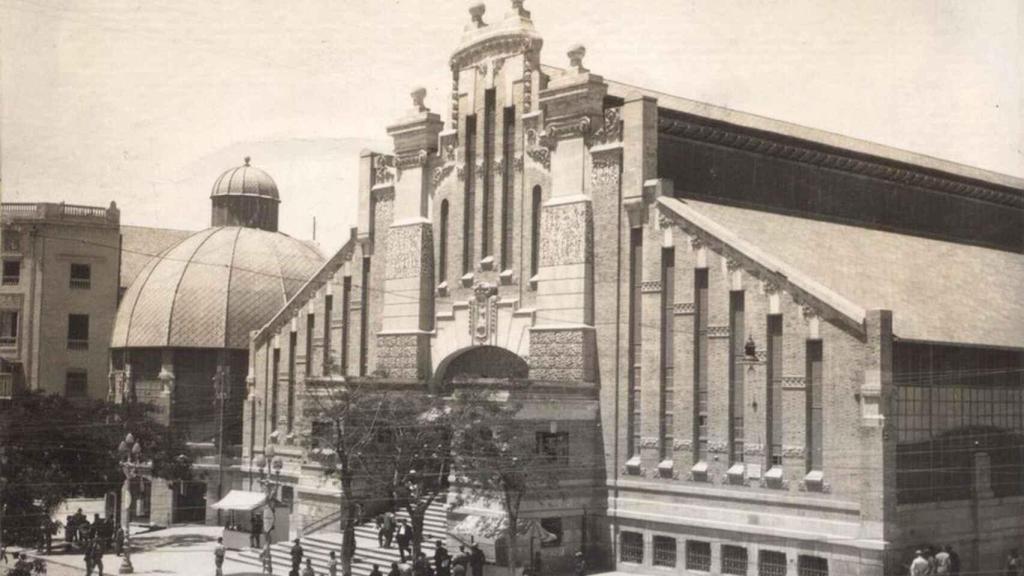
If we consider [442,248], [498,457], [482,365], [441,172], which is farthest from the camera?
[441,172]

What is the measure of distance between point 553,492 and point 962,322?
14.7 m

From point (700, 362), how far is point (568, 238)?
6.98 meters

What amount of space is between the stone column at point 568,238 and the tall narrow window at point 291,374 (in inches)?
647

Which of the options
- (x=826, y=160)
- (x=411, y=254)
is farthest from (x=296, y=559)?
(x=826, y=160)

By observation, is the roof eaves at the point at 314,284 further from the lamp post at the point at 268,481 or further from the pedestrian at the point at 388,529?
the pedestrian at the point at 388,529

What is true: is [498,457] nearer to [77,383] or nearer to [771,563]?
[771,563]

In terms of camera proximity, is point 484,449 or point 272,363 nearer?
point 484,449

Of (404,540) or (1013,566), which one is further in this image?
(404,540)

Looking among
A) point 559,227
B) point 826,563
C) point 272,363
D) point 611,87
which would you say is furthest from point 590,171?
point 272,363

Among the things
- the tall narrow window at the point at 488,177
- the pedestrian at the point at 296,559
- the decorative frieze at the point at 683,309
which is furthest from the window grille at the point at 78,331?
the decorative frieze at the point at 683,309

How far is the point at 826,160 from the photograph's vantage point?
159 feet

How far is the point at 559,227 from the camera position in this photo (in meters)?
41.9

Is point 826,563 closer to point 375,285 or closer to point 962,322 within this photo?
point 962,322

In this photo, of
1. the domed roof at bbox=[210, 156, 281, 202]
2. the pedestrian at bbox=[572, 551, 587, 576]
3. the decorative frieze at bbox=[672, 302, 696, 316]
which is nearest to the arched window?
the decorative frieze at bbox=[672, 302, 696, 316]
